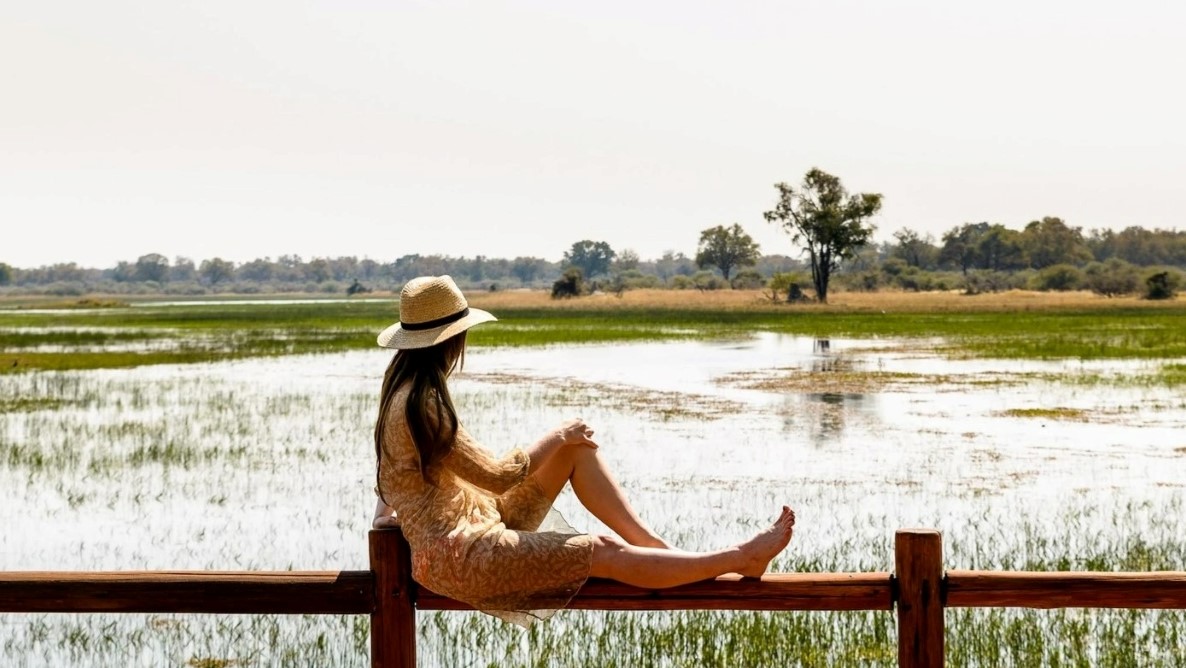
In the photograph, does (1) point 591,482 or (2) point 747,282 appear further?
(2) point 747,282

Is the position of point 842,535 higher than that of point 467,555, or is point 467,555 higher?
point 467,555

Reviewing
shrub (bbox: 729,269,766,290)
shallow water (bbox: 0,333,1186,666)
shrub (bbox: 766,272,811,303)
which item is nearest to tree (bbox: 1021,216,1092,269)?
shrub (bbox: 729,269,766,290)

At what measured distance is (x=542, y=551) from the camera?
4.72 metres

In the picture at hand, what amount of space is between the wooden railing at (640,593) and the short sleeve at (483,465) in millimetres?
301

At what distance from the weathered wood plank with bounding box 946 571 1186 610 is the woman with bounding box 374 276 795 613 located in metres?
0.61

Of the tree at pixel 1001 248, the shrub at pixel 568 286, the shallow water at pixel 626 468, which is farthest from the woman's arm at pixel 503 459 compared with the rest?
the tree at pixel 1001 248

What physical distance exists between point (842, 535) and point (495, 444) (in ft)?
24.6

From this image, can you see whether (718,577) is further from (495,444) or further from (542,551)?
(495,444)

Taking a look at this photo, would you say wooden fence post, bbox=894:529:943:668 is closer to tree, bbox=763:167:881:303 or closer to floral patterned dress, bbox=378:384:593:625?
floral patterned dress, bbox=378:384:593:625

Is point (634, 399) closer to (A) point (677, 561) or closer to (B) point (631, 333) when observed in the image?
(A) point (677, 561)

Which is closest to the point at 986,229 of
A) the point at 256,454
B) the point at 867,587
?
the point at 256,454

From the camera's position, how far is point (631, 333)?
173 ft

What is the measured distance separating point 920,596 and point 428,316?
1.89 meters

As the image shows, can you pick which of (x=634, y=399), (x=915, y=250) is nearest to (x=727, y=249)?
(x=915, y=250)
